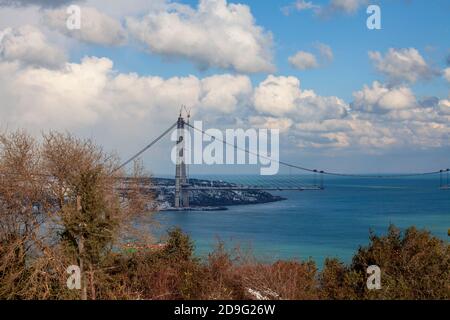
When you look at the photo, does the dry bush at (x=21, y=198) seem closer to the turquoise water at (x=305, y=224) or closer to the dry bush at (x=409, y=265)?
the dry bush at (x=409, y=265)

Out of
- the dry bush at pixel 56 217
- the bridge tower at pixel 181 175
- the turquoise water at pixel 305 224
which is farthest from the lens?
the bridge tower at pixel 181 175

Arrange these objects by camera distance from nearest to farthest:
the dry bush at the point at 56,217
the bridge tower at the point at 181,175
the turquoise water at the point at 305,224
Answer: the dry bush at the point at 56,217
the turquoise water at the point at 305,224
the bridge tower at the point at 181,175

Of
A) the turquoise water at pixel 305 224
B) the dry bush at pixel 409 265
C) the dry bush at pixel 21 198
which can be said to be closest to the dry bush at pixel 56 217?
the dry bush at pixel 21 198

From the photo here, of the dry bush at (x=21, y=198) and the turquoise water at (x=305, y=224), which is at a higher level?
the dry bush at (x=21, y=198)

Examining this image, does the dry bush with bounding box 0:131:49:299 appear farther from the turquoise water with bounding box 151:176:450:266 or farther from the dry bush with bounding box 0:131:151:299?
the turquoise water with bounding box 151:176:450:266

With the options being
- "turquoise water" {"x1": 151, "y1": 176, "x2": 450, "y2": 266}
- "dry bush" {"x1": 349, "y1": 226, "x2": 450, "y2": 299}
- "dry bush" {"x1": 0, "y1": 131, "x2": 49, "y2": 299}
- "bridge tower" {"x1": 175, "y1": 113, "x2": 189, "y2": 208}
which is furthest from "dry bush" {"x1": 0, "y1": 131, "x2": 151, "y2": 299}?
"bridge tower" {"x1": 175, "y1": 113, "x2": 189, "y2": 208}

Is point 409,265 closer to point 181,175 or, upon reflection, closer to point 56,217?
point 56,217

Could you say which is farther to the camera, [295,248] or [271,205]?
[271,205]
